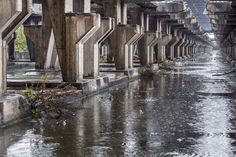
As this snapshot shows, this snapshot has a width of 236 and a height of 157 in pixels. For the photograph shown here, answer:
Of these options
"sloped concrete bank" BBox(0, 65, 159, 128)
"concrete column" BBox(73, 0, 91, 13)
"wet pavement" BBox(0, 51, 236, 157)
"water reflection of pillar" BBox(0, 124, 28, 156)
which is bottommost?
"wet pavement" BBox(0, 51, 236, 157)

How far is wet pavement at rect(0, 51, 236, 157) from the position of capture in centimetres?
997

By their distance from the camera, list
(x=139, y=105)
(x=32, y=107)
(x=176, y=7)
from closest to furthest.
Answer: (x=32, y=107)
(x=139, y=105)
(x=176, y=7)

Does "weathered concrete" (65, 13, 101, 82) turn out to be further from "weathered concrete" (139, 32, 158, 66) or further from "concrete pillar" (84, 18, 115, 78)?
"weathered concrete" (139, 32, 158, 66)

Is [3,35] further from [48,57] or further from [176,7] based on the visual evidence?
[176,7]

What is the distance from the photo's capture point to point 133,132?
474 inches

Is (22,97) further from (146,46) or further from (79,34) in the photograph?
(146,46)

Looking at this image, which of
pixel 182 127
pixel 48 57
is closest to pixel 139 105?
pixel 182 127

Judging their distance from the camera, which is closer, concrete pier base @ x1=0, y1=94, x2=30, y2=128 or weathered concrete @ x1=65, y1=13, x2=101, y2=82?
concrete pier base @ x1=0, y1=94, x2=30, y2=128

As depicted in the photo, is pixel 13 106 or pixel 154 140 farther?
pixel 13 106

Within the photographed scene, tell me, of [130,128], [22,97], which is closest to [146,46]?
[22,97]

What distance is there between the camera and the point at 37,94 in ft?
48.3

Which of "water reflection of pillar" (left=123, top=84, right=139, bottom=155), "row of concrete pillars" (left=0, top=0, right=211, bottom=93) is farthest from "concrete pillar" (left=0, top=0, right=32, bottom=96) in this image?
"water reflection of pillar" (left=123, top=84, right=139, bottom=155)

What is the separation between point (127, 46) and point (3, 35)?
18906mm

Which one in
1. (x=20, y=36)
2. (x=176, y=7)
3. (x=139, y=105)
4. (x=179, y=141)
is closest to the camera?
(x=179, y=141)
